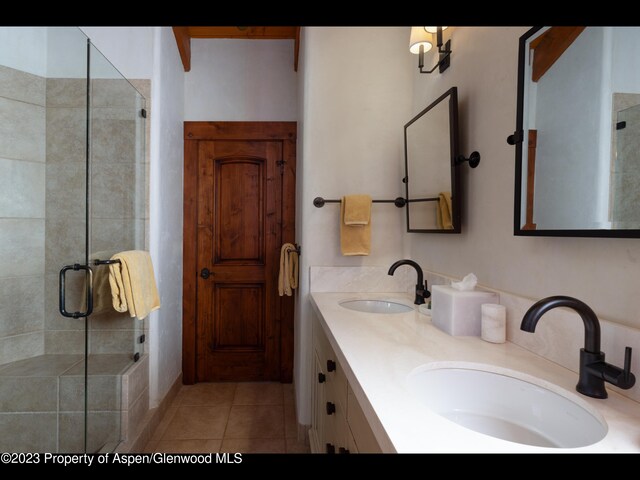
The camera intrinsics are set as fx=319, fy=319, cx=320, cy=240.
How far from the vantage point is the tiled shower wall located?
1.70 m

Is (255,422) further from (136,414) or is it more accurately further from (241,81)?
(241,81)

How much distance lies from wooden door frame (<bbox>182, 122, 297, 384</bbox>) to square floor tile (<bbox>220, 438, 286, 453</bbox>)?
0.70m

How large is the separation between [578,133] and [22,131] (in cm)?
248

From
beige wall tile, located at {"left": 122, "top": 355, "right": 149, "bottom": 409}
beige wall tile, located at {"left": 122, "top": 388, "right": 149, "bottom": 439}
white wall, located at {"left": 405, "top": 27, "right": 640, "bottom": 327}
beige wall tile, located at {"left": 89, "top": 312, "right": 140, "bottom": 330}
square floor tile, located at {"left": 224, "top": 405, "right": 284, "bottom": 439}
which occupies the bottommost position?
square floor tile, located at {"left": 224, "top": 405, "right": 284, "bottom": 439}

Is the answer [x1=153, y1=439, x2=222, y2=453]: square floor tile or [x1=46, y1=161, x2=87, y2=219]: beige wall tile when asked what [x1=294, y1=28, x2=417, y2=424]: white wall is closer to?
[x1=153, y1=439, x2=222, y2=453]: square floor tile

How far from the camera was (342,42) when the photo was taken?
181cm

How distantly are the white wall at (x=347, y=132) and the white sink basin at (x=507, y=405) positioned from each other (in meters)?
1.08

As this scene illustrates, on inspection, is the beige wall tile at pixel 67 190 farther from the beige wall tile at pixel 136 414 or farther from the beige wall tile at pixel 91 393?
the beige wall tile at pixel 136 414

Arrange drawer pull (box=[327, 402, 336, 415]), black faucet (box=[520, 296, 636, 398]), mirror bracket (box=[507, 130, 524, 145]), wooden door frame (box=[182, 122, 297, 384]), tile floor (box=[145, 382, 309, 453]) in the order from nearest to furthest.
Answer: black faucet (box=[520, 296, 636, 398]), mirror bracket (box=[507, 130, 524, 145]), drawer pull (box=[327, 402, 336, 415]), tile floor (box=[145, 382, 309, 453]), wooden door frame (box=[182, 122, 297, 384])

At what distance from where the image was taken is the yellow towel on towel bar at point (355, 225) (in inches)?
68.1

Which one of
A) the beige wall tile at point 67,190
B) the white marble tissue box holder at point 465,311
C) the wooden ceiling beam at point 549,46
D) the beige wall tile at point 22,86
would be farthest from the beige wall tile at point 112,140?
the wooden ceiling beam at point 549,46

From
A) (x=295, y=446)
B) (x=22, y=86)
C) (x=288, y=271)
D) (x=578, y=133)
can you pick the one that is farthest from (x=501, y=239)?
(x=22, y=86)

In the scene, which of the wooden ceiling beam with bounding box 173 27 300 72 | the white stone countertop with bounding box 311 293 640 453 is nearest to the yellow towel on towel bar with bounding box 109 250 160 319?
the white stone countertop with bounding box 311 293 640 453

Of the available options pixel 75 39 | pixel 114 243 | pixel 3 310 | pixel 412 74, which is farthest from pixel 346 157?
pixel 3 310
